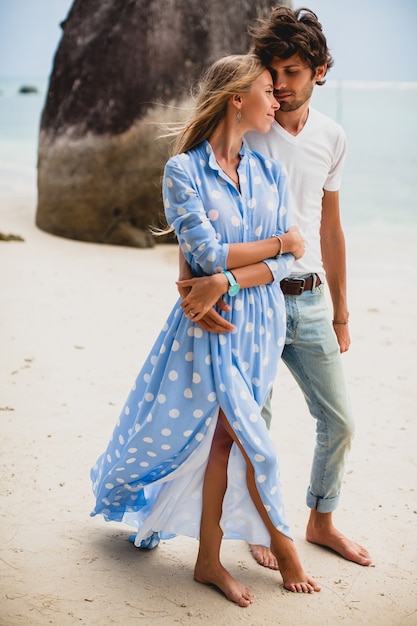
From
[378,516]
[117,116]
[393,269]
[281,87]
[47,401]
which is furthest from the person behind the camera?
[393,269]

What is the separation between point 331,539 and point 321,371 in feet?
1.94

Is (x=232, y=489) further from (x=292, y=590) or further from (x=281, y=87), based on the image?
(x=281, y=87)

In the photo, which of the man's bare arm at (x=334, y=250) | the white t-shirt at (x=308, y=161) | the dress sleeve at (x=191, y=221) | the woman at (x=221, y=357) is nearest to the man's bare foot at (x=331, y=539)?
the woman at (x=221, y=357)

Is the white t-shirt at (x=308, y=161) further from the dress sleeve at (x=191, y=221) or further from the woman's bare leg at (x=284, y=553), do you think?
the woman's bare leg at (x=284, y=553)

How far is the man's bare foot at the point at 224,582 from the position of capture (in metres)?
2.28

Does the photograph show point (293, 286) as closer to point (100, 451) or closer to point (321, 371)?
point (321, 371)

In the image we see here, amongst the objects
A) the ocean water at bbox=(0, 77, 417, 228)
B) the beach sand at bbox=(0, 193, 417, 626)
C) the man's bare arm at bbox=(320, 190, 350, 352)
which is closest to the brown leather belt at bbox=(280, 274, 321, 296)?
the man's bare arm at bbox=(320, 190, 350, 352)

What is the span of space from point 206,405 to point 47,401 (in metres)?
1.63

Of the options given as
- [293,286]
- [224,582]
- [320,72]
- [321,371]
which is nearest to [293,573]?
[224,582]

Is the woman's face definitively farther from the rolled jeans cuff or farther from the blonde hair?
the rolled jeans cuff

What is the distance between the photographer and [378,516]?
2.89m

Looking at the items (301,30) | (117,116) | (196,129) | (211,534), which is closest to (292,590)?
(211,534)

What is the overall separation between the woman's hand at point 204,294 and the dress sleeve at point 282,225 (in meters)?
0.16

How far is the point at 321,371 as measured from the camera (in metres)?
2.46
